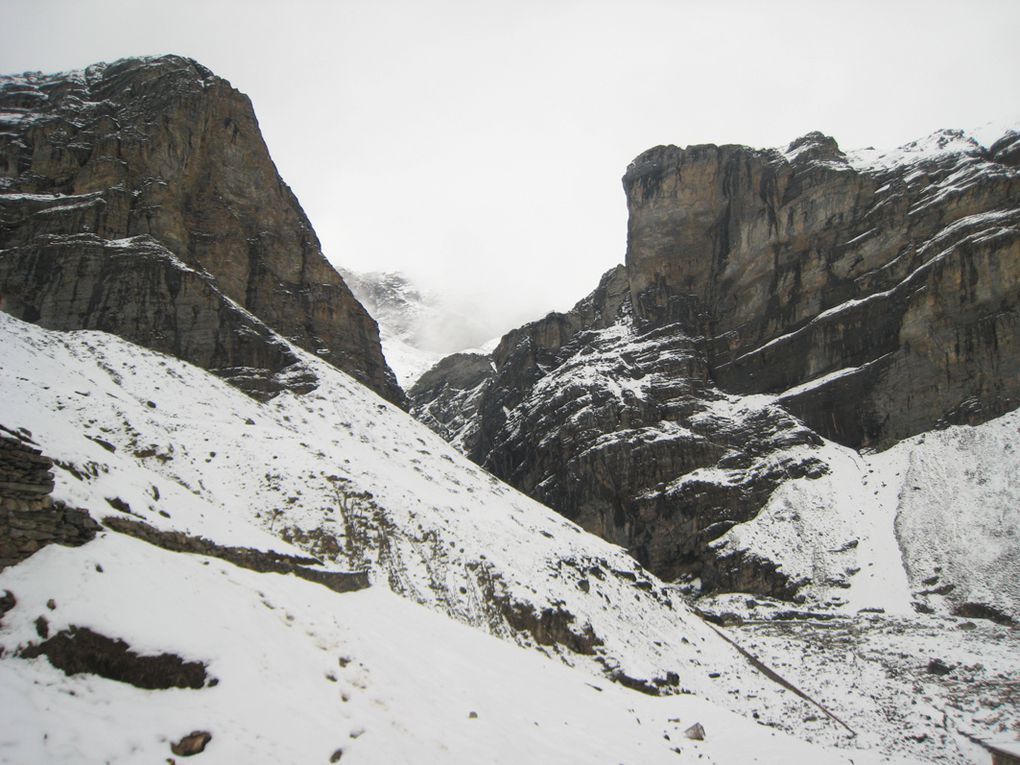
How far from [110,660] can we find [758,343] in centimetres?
8524

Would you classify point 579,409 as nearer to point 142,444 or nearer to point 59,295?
point 59,295

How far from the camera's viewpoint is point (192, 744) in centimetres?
945

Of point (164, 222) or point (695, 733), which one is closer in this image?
point (695, 733)

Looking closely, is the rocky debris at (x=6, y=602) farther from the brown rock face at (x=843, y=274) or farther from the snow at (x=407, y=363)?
the snow at (x=407, y=363)

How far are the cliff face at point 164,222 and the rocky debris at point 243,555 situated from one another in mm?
35476

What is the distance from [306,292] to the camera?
71125 mm

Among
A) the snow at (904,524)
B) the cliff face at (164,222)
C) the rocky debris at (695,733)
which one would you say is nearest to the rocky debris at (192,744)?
the rocky debris at (695,733)

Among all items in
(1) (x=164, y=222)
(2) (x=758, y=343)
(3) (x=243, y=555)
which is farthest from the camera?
(2) (x=758, y=343)

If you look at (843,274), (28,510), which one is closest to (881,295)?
(843,274)

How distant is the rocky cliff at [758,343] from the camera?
6862 centimetres

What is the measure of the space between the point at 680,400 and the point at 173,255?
5576 cm

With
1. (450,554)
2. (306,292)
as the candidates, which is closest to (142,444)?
(450,554)

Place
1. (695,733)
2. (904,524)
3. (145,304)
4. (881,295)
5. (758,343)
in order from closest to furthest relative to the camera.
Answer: (695,733) → (145,304) → (904,524) → (881,295) → (758,343)

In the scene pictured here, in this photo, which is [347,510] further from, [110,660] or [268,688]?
[110,660]
